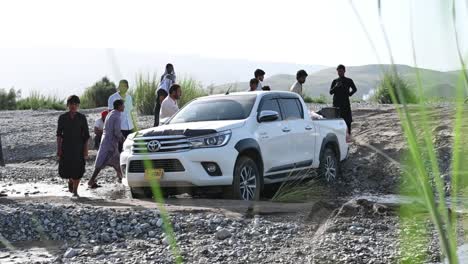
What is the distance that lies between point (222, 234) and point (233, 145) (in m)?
2.51

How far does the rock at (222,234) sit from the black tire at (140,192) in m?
2.90

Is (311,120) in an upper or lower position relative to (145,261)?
upper

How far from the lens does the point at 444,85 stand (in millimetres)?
918

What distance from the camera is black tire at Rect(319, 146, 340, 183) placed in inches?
505

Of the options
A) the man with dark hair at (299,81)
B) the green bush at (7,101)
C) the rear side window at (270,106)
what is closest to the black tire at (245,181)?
the rear side window at (270,106)

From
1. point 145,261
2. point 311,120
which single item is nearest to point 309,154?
point 311,120

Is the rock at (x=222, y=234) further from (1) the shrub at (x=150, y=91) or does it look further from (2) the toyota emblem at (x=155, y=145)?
(1) the shrub at (x=150, y=91)

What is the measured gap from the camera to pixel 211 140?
414 inches

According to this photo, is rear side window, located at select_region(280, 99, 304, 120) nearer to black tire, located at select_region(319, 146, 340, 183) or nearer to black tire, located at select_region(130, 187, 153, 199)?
black tire, located at select_region(319, 146, 340, 183)

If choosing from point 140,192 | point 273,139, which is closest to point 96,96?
point 140,192

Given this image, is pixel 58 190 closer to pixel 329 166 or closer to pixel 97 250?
pixel 329 166

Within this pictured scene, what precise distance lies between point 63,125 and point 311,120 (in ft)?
12.8

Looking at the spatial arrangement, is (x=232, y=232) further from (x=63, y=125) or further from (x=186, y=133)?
(x=63, y=125)

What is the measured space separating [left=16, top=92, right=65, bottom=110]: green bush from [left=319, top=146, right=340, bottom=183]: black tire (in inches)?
931
